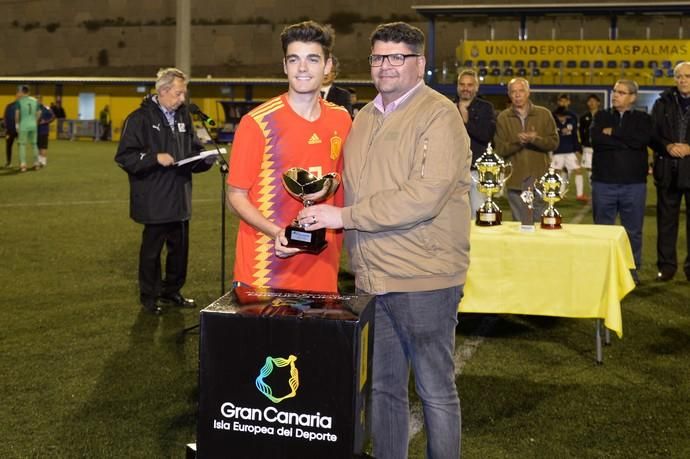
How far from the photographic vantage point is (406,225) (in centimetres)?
286

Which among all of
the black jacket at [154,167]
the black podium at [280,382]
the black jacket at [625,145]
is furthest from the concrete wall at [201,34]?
the black podium at [280,382]

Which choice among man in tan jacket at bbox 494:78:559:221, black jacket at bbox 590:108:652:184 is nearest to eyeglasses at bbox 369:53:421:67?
man in tan jacket at bbox 494:78:559:221

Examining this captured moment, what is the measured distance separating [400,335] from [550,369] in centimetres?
258

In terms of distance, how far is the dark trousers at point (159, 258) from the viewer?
6.95 m

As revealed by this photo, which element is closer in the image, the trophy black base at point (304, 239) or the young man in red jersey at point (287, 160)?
the trophy black base at point (304, 239)

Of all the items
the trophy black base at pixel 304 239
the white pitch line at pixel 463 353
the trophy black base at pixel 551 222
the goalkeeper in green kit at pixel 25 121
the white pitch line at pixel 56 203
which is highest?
the goalkeeper in green kit at pixel 25 121

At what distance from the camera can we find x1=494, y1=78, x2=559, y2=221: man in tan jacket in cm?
782

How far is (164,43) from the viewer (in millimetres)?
56656

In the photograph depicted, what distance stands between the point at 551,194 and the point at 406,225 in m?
3.21

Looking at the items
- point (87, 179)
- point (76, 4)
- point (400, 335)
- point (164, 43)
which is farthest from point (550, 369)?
point (76, 4)

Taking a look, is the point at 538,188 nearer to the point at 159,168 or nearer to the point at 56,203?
the point at 159,168

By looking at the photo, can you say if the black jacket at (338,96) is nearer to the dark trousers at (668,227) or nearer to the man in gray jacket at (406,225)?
the dark trousers at (668,227)

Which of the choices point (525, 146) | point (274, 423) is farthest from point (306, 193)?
point (525, 146)

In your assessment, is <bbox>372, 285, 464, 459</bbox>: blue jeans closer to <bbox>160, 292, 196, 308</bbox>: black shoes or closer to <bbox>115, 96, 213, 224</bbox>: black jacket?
<bbox>115, 96, 213, 224</bbox>: black jacket
